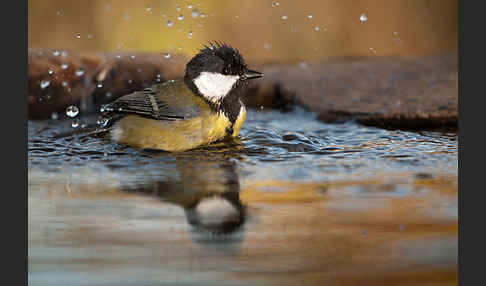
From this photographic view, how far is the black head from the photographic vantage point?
3.88m

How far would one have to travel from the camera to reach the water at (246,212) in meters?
1.78

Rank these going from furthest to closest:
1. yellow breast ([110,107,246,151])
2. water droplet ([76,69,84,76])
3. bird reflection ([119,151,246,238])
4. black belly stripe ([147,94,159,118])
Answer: water droplet ([76,69,84,76])
black belly stripe ([147,94,159,118])
yellow breast ([110,107,246,151])
bird reflection ([119,151,246,238])

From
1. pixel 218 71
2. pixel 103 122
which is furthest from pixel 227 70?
pixel 103 122

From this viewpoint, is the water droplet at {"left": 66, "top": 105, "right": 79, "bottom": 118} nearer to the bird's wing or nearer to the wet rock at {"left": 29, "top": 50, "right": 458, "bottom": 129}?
the wet rock at {"left": 29, "top": 50, "right": 458, "bottom": 129}

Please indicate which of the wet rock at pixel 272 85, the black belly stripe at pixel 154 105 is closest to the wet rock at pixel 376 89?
the wet rock at pixel 272 85

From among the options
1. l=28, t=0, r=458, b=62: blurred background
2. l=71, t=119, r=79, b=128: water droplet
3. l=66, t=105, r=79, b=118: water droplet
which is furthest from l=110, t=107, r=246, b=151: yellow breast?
l=28, t=0, r=458, b=62: blurred background

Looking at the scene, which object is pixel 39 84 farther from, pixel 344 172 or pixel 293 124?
pixel 344 172

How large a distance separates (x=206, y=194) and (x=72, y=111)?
267cm

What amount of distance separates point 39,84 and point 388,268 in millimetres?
3915

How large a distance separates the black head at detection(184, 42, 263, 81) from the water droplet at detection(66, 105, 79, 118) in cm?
128

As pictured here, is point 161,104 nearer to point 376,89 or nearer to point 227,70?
point 227,70

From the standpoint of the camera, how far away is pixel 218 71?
388cm

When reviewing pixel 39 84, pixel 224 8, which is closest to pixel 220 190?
pixel 39 84

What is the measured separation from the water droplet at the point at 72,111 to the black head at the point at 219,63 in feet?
4.21
